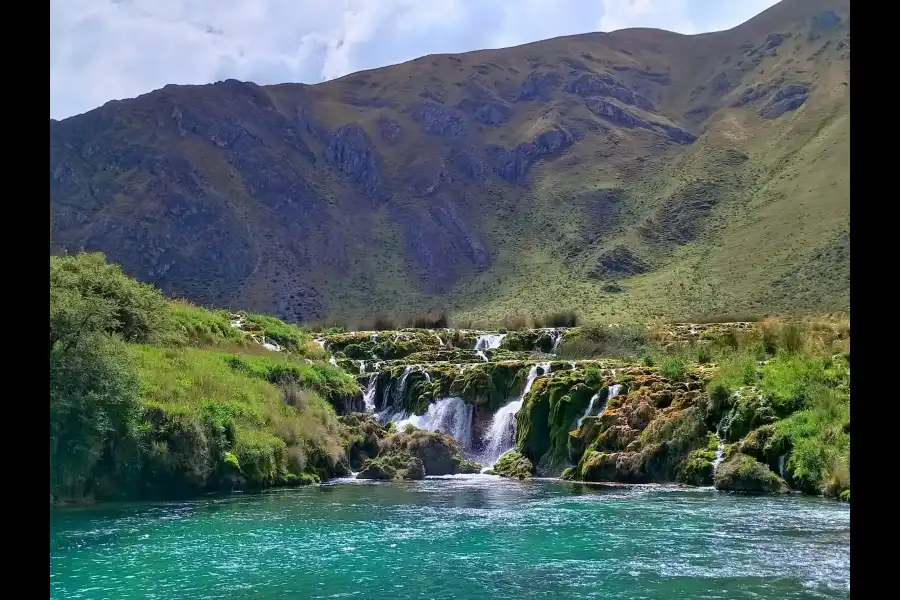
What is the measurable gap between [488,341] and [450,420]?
17046 millimetres

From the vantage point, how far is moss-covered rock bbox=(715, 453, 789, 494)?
74.6 feet

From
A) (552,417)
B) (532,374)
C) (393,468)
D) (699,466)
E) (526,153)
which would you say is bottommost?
(393,468)

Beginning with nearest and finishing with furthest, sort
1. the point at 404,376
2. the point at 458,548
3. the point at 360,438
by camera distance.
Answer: the point at 458,548
the point at 360,438
the point at 404,376

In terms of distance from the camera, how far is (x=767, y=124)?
419ft

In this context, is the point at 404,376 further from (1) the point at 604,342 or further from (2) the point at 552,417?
(1) the point at 604,342

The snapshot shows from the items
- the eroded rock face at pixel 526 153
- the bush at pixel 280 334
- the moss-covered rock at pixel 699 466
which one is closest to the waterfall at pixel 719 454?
the moss-covered rock at pixel 699 466

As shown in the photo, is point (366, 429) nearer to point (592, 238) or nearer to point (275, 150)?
point (592, 238)

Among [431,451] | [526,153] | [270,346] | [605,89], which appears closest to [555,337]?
[270,346]

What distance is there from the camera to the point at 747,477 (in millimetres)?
23219

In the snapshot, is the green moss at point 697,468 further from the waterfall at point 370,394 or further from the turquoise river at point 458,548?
the waterfall at point 370,394

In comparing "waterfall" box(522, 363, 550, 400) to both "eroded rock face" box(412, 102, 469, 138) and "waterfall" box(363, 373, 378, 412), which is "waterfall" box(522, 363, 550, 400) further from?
"eroded rock face" box(412, 102, 469, 138)

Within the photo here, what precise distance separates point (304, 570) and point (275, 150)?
138 meters

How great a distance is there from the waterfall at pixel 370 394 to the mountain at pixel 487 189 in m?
38.1

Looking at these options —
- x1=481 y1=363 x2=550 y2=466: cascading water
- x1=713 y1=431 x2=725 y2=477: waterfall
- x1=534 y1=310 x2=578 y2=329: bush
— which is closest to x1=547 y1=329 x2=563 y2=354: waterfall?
x1=534 y1=310 x2=578 y2=329: bush
